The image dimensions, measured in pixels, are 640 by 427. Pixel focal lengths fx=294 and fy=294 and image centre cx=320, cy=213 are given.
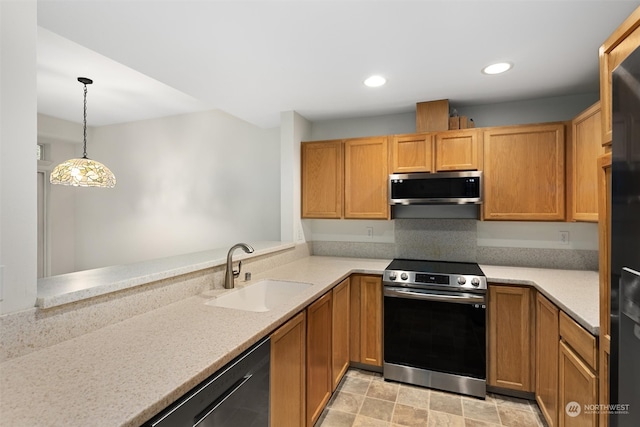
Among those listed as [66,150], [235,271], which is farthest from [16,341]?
[66,150]

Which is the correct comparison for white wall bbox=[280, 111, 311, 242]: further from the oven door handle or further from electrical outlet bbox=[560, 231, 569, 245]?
electrical outlet bbox=[560, 231, 569, 245]

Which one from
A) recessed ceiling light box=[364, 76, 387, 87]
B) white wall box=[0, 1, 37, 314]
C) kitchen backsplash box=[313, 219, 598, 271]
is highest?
recessed ceiling light box=[364, 76, 387, 87]

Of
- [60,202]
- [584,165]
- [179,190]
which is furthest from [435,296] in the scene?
[60,202]

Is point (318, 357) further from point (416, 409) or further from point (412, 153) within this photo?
point (412, 153)

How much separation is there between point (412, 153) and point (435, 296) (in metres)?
1.30

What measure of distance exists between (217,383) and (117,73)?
9.70 ft

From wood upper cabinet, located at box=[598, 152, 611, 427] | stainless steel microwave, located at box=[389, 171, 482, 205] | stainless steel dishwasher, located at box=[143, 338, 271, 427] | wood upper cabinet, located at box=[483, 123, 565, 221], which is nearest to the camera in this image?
stainless steel dishwasher, located at box=[143, 338, 271, 427]

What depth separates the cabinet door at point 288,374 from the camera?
1404mm

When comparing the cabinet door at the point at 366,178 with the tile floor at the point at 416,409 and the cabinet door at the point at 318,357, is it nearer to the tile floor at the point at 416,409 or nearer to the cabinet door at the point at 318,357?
the cabinet door at the point at 318,357

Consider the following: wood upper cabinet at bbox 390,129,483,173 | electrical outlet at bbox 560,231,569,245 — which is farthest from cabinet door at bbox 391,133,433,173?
electrical outlet at bbox 560,231,569,245

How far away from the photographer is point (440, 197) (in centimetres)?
262

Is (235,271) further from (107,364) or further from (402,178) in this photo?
(402,178)

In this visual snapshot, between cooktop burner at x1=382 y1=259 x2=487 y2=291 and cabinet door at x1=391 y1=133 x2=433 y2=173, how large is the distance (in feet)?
2.94

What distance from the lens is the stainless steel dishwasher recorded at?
0.90 metres
